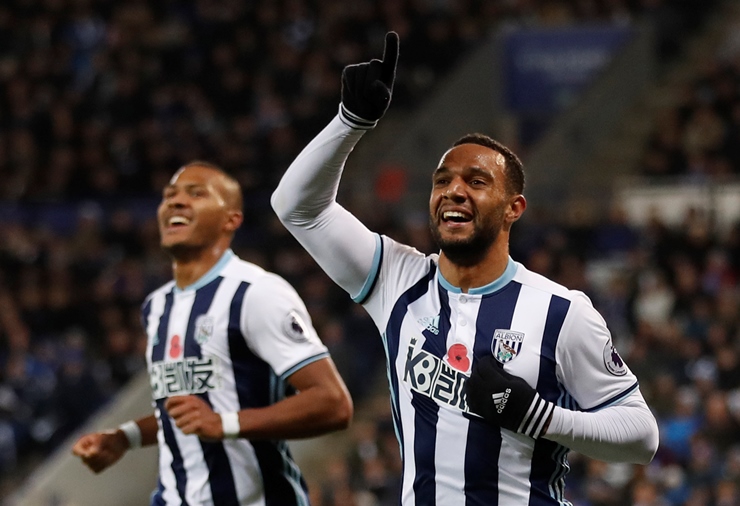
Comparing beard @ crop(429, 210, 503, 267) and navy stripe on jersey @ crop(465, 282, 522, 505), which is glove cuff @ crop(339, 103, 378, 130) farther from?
navy stripe on jersey @ crop(465, 282, 522, 505)

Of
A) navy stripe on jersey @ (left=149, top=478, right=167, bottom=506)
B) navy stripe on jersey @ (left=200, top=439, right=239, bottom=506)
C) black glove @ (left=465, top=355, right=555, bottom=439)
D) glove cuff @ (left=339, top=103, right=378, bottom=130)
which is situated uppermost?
glove cuff @ (left=339, top=103, right=378, bottom=130)

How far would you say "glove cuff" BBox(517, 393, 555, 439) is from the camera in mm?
3396

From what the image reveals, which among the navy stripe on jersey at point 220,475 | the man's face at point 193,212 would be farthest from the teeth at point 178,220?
the navy stripe on jersey at point 220,475

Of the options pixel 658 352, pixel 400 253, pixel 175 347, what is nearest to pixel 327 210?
pixel 400 253

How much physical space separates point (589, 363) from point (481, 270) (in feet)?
1.47

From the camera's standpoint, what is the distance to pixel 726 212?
14320 millimetres

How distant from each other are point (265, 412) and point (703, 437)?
22.5 ft

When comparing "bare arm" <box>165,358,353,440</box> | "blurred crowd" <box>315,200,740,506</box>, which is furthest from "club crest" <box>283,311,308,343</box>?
"blurred crowd" <box>315,200,740,506</box>

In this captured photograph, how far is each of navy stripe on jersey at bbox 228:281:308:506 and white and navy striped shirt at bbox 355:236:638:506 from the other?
1078 mm

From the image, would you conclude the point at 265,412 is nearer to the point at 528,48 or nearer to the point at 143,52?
the point at 528,48

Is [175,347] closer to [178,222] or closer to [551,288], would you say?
[178,222]

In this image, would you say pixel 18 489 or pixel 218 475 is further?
pixel 18 489

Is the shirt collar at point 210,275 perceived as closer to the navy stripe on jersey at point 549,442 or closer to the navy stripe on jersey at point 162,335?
the navy stripe on jersey at point 162,335

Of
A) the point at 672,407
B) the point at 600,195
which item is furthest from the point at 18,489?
the point at 600,195
